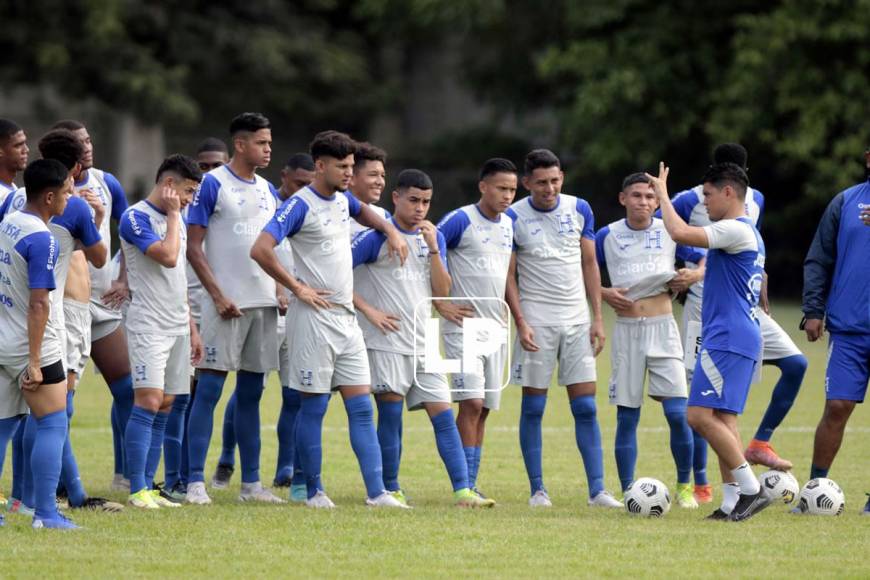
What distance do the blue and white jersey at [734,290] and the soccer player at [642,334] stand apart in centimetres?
114

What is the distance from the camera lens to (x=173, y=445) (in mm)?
10188

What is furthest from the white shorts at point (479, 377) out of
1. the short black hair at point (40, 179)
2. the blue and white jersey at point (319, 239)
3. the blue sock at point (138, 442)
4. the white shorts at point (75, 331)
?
the short black hair at point (40, 179)

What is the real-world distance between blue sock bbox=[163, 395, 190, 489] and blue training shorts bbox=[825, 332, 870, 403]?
433 centimetres

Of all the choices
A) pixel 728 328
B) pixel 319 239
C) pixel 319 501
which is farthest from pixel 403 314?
pixel 728 328

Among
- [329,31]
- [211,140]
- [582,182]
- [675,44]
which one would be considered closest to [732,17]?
[675,44]

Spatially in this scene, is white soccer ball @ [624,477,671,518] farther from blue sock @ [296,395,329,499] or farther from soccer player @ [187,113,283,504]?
soccer player @ [187,113,283,504]

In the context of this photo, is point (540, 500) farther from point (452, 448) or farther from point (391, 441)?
point (391, 441)

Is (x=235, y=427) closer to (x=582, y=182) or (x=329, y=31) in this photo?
Result: (x=582, y=182)

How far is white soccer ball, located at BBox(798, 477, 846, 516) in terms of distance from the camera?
931cm

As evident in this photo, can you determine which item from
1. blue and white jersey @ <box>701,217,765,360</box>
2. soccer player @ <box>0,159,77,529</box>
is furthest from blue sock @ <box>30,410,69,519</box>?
blue and white jersey @ <box>701,217,765,360</box>

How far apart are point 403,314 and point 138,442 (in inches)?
75.9

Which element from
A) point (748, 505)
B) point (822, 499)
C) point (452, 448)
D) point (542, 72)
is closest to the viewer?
point (748, 505)

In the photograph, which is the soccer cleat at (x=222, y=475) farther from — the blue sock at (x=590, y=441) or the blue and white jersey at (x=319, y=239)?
the blue sock at (x=590, y=441)

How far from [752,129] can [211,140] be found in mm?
20794
